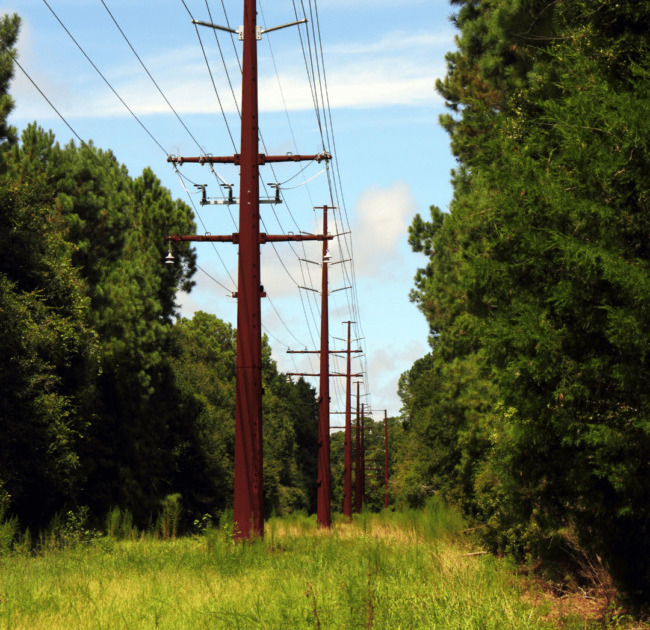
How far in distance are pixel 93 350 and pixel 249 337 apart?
12957 mm

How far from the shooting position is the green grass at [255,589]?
21.8 feet

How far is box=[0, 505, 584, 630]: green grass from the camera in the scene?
665 cm

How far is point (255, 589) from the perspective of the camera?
8438mm

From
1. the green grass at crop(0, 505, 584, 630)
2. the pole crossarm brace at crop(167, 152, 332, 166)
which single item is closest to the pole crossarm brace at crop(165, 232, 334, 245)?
the pole crossarm brace at crop(167, 152, 332, 166)

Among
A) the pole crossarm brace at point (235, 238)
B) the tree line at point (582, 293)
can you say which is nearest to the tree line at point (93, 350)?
the pole crossarm brace at point (235, 238)

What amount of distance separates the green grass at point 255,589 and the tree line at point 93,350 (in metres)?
6.10

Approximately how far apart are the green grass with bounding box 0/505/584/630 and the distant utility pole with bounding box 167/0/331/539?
2.13 ft

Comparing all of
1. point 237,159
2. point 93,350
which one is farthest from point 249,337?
point 93,350

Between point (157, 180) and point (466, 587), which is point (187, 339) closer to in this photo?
point (157, 180)

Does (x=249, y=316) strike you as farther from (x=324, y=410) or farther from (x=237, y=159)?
(x=324, y=410)

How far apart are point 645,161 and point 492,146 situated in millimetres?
2192

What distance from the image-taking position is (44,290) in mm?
23266

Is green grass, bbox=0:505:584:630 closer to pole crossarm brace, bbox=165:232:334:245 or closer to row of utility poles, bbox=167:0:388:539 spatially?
row of utility poles, bbox=167:0:388:539

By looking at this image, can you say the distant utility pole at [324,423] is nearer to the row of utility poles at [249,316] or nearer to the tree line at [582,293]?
the row of utility poles at [249,316]
